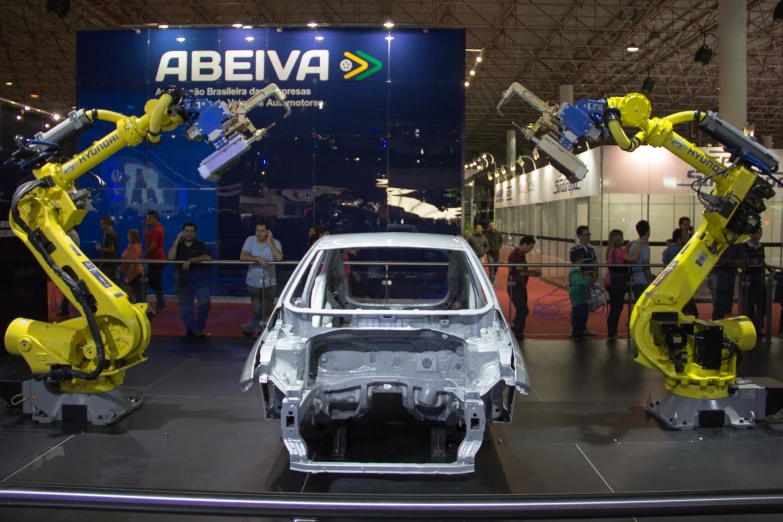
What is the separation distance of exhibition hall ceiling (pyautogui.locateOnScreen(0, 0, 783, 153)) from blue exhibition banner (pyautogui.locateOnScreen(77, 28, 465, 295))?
A: 3.80 metres

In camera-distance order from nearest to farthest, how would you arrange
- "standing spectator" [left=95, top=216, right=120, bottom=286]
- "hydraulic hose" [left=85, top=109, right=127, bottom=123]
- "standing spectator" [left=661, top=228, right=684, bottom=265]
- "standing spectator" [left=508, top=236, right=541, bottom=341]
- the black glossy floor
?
1. the black glossy floor
2. "hydraulic hose" [left=85, top=109, right=127, bottom=123]
3. "standing spectator" [left=508, top=236, right=541, bottom=341]
4. "standing spectator" [left=661, top=228, right=684, bottom=265]
5. "standing spectator" [left=95, top=216, right=120, bottom=286]

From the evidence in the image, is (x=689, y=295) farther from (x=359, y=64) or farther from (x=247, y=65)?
(x=247, y=65)

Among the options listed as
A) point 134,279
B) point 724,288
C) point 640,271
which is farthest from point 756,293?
point 134,279

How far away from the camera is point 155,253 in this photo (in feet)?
30.8

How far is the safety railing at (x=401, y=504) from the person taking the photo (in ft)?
5.93

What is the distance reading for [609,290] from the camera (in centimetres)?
897

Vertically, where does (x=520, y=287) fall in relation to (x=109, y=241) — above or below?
below

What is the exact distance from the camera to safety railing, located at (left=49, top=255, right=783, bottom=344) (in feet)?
28.6

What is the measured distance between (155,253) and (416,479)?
6.33m

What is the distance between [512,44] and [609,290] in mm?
14085

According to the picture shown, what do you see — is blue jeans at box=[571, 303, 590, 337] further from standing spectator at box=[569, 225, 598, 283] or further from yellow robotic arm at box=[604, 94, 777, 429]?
yellow robotic arm at box=[604, 94, 777, 429]

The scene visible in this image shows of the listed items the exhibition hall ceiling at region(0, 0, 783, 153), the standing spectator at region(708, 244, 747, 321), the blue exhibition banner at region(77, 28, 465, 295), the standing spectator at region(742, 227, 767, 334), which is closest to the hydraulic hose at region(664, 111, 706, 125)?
the standing spectator at region(708, 244, 747, 321)

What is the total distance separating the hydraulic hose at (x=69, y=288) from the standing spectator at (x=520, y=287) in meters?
5.45

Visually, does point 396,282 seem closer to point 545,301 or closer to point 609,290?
point 545,301
